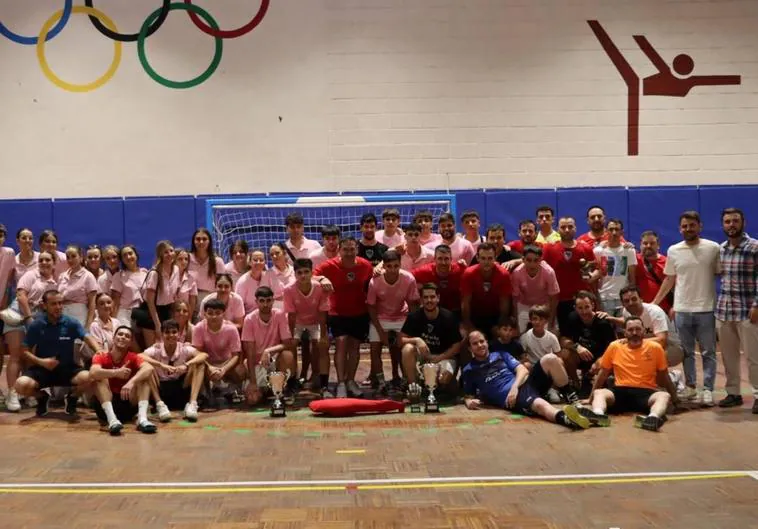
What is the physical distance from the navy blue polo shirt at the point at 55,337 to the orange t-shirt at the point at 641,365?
17.3 ft

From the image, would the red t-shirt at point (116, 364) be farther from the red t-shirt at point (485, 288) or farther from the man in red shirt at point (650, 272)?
the man in red shirt at point (650, 272)

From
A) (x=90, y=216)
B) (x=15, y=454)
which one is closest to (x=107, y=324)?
(x=15, y=454)

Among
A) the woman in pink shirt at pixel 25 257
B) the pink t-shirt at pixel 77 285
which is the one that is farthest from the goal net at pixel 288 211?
the pink t-shirt at pixel 77 285

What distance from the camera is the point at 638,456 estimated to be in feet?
20.5

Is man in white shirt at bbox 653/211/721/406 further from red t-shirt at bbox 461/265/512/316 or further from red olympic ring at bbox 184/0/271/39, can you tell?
red olympic ring at bbox 184/0/271/39

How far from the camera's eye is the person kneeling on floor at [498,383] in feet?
25.4

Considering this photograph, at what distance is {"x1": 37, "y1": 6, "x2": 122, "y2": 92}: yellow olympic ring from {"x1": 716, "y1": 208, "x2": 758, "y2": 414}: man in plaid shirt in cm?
966

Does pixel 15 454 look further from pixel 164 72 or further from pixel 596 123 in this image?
pixel 596 123

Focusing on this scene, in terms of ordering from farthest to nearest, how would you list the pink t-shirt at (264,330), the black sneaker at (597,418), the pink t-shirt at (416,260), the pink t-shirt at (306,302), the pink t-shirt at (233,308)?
1. the pink t-shirt at (416,260)
2. the pink t-shirt at (233,308)
3. the pink t-shirt at (306,302)
4. the pink t-shirt at (264,330)
5. the black sneaker at (597,418)

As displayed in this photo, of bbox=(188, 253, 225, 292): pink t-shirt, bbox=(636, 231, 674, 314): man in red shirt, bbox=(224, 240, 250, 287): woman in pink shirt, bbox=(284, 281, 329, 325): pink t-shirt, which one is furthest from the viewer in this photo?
bbox=(224, 240, 250, 287): woman in pink shirt

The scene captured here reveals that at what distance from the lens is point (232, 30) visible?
43.8 feet

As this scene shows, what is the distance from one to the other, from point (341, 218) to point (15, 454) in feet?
22.4

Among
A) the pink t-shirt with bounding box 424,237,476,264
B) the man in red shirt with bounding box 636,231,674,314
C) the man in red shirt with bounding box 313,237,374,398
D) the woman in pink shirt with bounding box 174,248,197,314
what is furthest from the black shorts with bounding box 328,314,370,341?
the man in red shirt with bounding box 636,231,674,314

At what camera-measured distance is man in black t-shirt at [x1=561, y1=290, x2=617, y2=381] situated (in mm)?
8414
